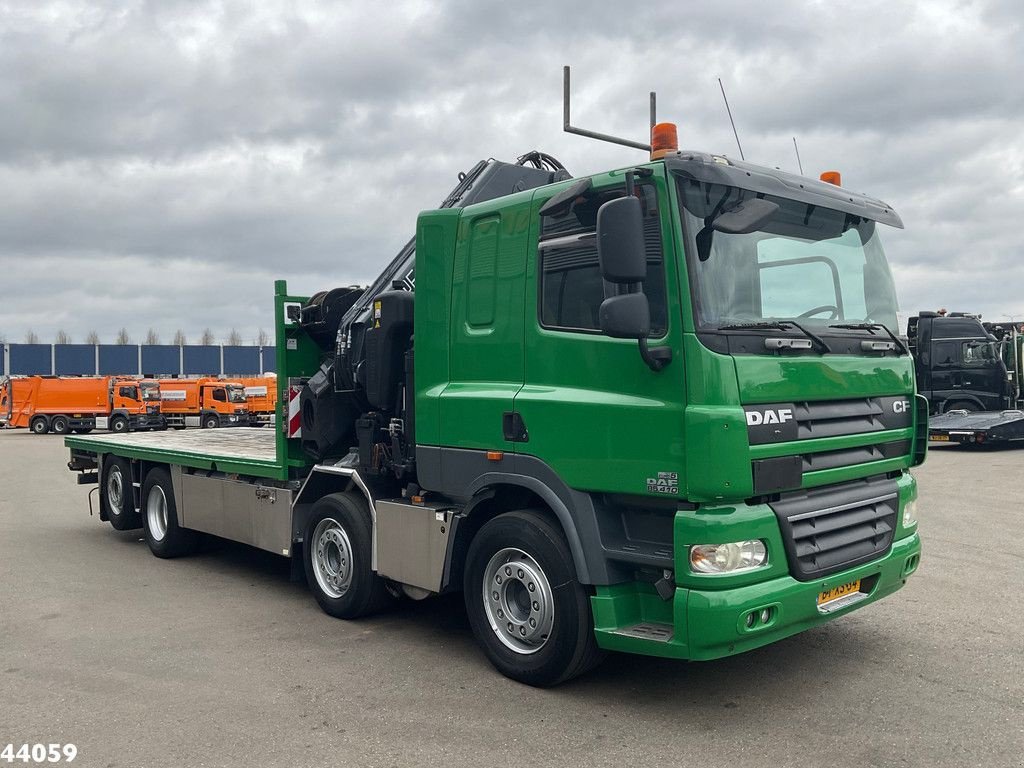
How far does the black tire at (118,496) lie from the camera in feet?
34.1

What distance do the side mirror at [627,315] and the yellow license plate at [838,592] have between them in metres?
1.72

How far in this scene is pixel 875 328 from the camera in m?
5.44

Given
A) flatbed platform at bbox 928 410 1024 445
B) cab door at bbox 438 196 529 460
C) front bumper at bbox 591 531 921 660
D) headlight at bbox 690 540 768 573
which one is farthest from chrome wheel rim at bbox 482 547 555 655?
flatbed platform at bbox 928 410 1024 445

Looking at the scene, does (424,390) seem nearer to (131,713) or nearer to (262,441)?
(131,713)

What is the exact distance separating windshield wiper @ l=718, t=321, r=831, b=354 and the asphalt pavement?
6.30 ft

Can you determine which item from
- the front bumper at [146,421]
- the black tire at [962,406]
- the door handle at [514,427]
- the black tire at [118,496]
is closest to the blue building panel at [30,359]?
the front bumper at [146,421]

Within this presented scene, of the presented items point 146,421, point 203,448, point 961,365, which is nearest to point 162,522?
point 203,448

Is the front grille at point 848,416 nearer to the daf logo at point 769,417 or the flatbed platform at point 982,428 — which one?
the daf logo at point 769,417

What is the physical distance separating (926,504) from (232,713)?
408 inches

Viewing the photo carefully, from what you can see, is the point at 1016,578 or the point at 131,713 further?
the point at 1016,578

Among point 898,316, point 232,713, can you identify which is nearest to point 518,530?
point 232,713

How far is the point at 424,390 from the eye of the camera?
6031 millimetres

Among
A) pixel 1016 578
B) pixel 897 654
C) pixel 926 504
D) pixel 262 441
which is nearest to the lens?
pixel 897 654

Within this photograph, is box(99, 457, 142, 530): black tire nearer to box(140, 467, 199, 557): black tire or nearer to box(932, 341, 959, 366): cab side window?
box(140, 467, 199, 557): black tire
